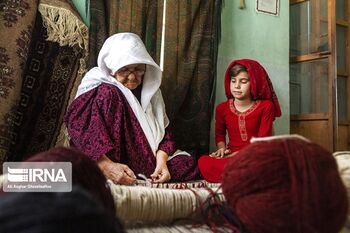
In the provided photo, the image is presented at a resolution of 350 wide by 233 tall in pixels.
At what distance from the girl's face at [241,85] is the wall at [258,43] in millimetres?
292

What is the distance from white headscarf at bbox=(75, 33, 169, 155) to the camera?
1802 mm

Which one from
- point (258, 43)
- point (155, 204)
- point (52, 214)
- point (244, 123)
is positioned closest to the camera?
point (52, 214)

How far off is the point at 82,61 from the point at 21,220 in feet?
5.06

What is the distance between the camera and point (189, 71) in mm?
2295

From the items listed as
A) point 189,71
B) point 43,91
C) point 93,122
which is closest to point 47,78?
point 43,91

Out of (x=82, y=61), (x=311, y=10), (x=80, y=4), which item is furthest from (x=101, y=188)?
(x=311, y=10)

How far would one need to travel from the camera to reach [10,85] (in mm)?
1615

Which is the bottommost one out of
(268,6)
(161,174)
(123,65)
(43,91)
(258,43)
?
(161,174)

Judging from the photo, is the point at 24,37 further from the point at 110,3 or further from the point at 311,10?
the point at 311,10

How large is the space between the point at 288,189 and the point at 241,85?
5.26 ft

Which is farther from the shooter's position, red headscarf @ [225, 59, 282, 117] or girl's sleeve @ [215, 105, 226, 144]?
girl's sleeve @ [215, 105, 226, 144]

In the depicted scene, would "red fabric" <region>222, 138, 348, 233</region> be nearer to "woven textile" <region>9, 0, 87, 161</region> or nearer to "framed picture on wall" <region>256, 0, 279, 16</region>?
"woven textile" <region>9, 0, 87, 161</region>

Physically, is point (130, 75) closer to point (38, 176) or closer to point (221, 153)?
point (221, 153)

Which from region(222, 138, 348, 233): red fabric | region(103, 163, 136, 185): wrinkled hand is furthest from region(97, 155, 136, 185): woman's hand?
region(222, 138, 348, 233): red fabric
